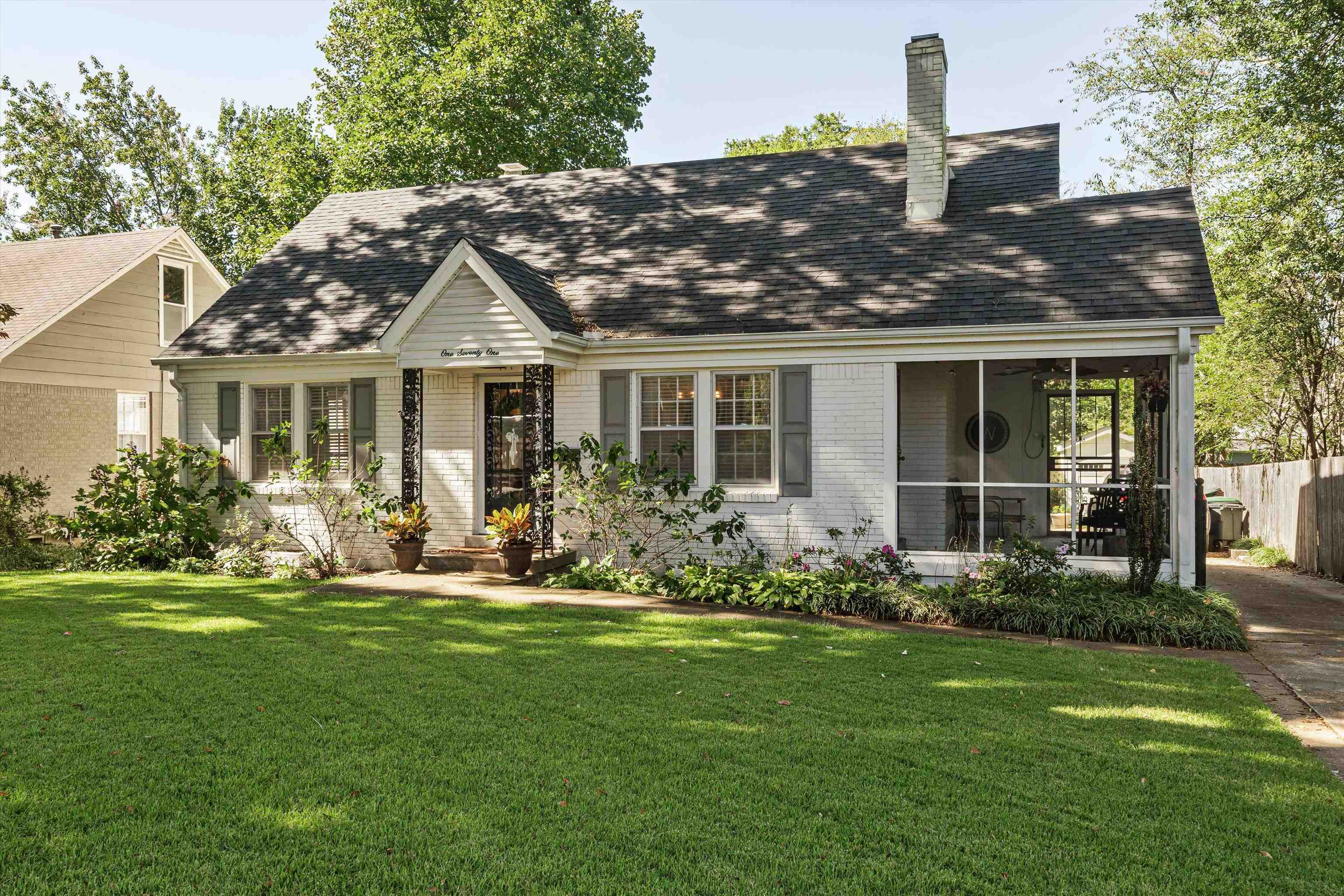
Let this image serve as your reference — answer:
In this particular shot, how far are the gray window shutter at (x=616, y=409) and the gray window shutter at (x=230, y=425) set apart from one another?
19.2 ft

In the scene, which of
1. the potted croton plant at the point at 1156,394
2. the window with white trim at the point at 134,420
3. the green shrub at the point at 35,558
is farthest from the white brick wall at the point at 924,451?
the window with white trim at the point at 134,420

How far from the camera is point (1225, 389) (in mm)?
27297

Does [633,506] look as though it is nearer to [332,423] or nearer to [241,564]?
[332,423]

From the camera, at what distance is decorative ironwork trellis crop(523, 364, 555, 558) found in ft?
37.9

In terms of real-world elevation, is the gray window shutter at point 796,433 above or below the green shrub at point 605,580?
above

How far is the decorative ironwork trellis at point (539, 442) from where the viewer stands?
11.5 metres

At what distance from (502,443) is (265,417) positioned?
3.89 m

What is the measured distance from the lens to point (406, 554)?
Result: 12.0 metres

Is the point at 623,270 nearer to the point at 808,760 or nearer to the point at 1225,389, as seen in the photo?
the point at 808,760

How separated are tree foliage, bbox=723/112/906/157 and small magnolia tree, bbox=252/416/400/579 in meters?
30.3

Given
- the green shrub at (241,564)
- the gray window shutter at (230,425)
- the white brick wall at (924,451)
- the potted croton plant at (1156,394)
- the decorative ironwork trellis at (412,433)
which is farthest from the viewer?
the gray window shutter at (230,425)

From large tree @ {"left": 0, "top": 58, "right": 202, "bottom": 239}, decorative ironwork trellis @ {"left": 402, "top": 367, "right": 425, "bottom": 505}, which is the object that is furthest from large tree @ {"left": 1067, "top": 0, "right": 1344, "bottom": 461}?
large tree @ {"left": 0, "top": 58, "right": 202, "bottom": 239}

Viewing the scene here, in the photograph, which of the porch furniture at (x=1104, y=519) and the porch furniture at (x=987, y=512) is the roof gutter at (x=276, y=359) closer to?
the porch furniture at (x=987, y=512)

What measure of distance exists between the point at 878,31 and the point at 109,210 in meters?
29.3
